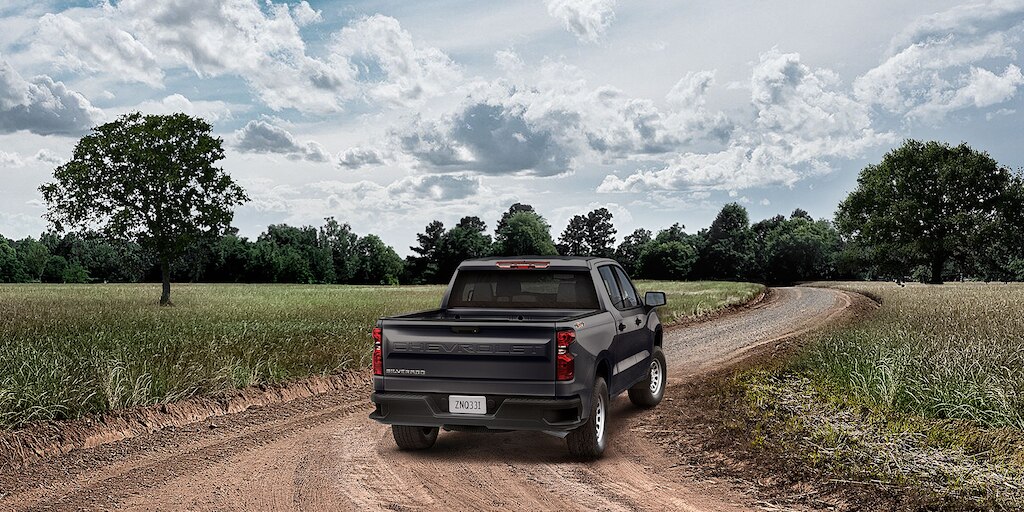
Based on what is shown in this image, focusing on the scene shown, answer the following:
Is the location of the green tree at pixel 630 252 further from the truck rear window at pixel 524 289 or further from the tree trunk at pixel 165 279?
the truck rear window at pixel 524 289

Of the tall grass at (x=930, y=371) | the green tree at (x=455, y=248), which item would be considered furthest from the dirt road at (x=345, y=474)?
the green tree at (x=455, y=248)

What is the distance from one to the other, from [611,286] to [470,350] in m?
2.75

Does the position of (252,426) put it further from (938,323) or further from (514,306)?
(938,323)

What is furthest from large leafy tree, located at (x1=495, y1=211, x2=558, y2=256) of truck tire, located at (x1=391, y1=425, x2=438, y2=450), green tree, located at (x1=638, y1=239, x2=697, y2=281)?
truck tire, located at (x1=391, y1=425, x2=438, y2=450)

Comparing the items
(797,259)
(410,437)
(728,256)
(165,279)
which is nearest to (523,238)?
(728,256)

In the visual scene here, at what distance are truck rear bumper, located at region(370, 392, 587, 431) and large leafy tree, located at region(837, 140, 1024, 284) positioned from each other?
61261 mm

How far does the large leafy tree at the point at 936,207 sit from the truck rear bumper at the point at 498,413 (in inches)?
2412

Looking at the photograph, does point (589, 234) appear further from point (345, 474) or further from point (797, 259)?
point (345, 474)

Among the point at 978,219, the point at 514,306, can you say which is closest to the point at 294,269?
the point at 978,219

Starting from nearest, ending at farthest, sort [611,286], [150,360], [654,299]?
1. [611,286]
2. [654,299]
3. [150,360]

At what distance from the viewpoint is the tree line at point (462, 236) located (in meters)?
36.4

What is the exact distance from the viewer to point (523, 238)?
110 meters

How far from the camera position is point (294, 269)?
102 m

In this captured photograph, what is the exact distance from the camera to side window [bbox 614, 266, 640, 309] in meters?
9.86
